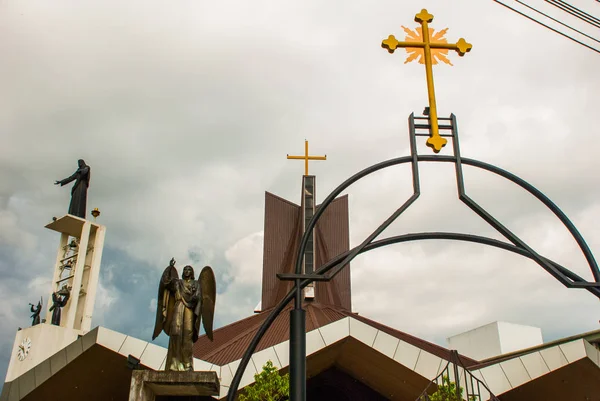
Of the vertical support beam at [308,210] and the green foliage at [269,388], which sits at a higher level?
the vertical support beam at [308,210]

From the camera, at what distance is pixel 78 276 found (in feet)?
48.4

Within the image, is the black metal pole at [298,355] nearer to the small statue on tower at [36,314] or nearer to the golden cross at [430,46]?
the golden cross at [430,46]

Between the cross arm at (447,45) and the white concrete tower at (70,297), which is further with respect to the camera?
the white concrete tower at (70,297)

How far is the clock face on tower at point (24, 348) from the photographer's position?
43.6 feet

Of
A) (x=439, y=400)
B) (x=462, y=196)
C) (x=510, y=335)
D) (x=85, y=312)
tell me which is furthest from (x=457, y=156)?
(x=510, y=335)

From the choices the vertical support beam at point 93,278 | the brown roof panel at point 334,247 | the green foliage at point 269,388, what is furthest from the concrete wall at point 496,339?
the green foliage at point 269,388

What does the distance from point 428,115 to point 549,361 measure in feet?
30.6

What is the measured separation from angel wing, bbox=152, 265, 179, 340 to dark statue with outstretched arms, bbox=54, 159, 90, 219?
25.2 feet

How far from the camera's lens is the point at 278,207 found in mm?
20219

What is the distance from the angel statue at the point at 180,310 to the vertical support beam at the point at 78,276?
272 inches

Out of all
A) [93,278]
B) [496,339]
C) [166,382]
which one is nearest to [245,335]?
[93,278]

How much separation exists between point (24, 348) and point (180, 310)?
693 centimetres

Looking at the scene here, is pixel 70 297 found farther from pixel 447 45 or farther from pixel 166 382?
pixel 447 45

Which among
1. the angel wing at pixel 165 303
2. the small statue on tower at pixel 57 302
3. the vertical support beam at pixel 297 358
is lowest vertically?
the vertical support beam at pixel 297 358
